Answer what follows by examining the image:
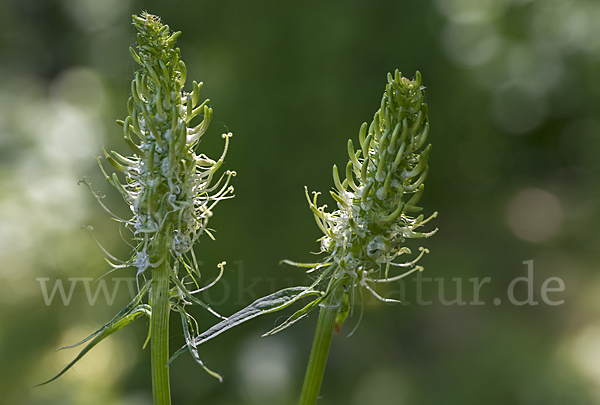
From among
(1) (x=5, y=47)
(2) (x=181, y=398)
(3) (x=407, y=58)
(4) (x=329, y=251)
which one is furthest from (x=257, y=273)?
(1) (x=5, y=47)

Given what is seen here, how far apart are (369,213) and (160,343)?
0.19 meters

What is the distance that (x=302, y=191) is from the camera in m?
1.57

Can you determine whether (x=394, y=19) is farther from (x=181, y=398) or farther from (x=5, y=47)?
(x=5, y=47)

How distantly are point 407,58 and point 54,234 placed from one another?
1368 millimetres

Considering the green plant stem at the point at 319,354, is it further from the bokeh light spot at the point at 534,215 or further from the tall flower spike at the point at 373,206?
the bokeh light spot at the point at 534,215

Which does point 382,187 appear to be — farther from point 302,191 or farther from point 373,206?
point 302,191

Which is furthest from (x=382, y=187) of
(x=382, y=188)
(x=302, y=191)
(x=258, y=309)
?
(x=302, y=191)

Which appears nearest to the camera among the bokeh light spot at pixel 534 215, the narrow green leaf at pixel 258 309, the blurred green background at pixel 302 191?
the narrow green leaf at pixel 258 309

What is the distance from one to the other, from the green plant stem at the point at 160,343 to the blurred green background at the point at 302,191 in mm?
1119

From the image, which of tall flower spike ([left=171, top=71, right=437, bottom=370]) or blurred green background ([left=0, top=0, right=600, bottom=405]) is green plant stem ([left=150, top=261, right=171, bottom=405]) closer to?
tall flower spike ([left=171, top=71, right=437, bottom=370])

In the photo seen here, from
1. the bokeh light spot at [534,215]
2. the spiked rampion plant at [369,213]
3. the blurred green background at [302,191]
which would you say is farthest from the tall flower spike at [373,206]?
the bokeh light spot at [534,215]

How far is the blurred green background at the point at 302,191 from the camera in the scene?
4.74 ft

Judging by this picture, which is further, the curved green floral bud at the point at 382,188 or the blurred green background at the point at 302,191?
the blurred green background at the point at 302,191

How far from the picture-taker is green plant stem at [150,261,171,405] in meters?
0.33
